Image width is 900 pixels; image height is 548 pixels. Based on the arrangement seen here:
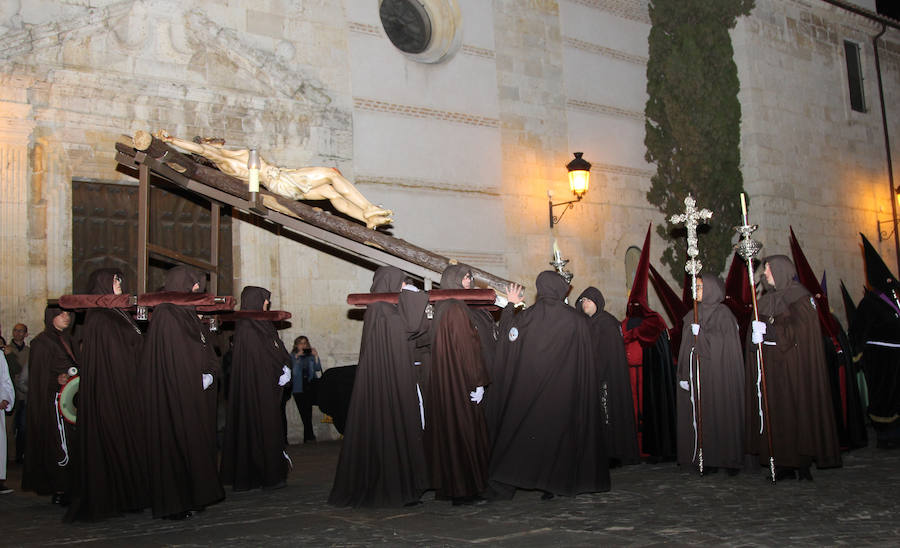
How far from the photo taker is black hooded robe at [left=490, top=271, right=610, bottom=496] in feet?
23.0

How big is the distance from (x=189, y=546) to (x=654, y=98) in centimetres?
1374

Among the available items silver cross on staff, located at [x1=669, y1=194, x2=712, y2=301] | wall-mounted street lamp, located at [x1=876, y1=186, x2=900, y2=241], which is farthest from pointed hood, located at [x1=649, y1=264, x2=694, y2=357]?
wall-mounted street lamp, located at [x1=876, y1=186, x2=900, y2=241]

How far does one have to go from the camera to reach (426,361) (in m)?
7.62

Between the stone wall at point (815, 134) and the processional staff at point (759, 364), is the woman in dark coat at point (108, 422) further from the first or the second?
the stone wall at point (815, 134)

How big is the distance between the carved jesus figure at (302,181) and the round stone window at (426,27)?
5.64 metres

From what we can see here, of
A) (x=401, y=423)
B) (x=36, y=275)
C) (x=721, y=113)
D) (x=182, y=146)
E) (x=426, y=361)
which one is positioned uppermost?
(x=721, y=113)

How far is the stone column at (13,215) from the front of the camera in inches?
410

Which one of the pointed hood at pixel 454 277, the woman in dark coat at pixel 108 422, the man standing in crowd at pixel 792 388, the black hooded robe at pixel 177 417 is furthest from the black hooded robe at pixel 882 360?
the woman in dark coat at pixel 108 422

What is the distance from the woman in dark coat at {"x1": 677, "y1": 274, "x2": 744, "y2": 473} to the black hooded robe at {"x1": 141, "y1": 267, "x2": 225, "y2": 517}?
14.6 feet

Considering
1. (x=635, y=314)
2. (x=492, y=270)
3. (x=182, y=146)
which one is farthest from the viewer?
(x=492, y=270)

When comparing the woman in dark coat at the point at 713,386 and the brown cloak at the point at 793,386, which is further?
the woman in dark coat at the point at 713,386

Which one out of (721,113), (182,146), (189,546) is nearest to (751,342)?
(189,546)

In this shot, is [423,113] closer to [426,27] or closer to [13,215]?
[426,27]

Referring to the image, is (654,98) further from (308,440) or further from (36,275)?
(36,275)
